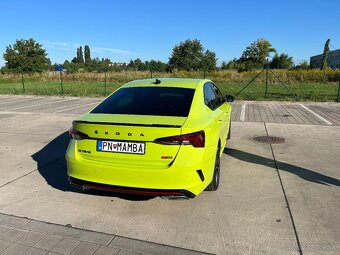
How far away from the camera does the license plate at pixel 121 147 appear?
3230mm

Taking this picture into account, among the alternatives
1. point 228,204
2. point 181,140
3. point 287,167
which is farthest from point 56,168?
point 287,167

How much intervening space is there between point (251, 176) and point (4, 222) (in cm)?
328

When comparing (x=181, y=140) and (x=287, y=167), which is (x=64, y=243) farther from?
(x=287, y=167)

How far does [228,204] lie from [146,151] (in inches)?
49.7

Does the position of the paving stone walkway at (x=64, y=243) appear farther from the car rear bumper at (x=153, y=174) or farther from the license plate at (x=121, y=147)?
the license plate at (x=121, y=147)

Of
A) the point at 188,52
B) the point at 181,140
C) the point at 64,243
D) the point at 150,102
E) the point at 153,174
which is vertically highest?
the point at 188,52

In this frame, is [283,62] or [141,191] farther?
[283,62]

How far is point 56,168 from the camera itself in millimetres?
5047

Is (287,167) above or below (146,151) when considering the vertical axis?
below

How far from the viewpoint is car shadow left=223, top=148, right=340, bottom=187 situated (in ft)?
14.5

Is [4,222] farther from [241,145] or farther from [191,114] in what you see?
[241,145]

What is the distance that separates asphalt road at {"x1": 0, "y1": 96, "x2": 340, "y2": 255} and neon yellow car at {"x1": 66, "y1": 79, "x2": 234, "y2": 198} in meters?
0.36

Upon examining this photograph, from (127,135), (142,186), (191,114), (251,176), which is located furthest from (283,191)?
(127,135)

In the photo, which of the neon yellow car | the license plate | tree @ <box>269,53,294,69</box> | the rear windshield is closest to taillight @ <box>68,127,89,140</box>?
the neon yellow car
